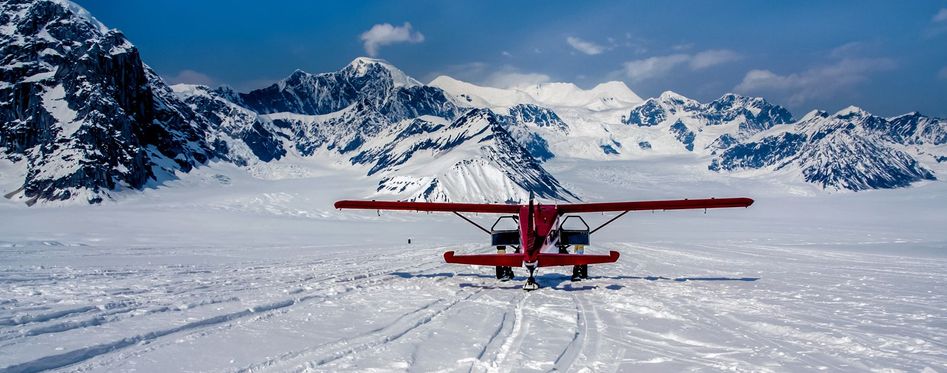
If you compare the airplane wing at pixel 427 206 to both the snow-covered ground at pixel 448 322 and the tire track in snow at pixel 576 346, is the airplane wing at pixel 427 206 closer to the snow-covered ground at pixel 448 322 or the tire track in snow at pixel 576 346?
the snow-covered ground at pixel 448 322

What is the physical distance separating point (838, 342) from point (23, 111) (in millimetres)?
259950

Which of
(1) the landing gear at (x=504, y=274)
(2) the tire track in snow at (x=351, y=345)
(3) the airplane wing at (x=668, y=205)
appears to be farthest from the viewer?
(3) the airplane wing at (x=668, y=205)

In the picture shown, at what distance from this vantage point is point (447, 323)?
10.7 metres

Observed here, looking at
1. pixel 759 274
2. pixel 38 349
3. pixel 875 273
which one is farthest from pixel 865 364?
pixel 875 273

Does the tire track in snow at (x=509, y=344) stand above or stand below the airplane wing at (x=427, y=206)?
below

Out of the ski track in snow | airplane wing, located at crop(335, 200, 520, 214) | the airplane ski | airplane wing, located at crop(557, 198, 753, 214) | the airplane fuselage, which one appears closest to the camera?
the ski track in snow

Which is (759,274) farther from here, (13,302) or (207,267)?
(13,302)

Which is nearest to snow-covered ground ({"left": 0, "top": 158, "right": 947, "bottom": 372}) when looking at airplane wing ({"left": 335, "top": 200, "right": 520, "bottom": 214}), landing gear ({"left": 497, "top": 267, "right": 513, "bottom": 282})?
landing gear ({"left": 497, "top": 267, "right": 513, "bottom": 282})

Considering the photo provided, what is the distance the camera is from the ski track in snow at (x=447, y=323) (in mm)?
7695

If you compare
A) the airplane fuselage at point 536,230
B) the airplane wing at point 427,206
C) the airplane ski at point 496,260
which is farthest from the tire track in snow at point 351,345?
the airplane wing at point 427,206

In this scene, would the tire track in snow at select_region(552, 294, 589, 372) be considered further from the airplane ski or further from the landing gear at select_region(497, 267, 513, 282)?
the landing gear at select_region(497, 267, 513, 282)

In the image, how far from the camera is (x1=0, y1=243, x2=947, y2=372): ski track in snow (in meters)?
Answer: 7.70

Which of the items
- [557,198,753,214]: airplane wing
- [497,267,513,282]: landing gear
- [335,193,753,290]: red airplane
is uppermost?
[557,198,753,214]: airplane wing

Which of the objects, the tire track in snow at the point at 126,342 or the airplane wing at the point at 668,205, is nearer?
the tire track in snow at the point at 126,342
